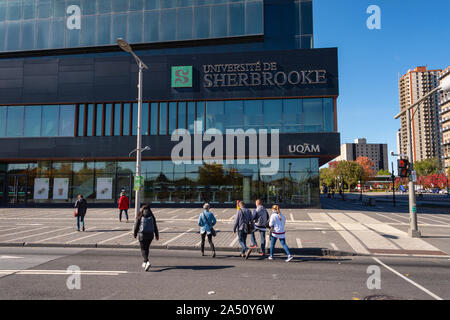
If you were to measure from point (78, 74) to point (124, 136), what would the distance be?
27.9ft

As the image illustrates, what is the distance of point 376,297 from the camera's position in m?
5.41

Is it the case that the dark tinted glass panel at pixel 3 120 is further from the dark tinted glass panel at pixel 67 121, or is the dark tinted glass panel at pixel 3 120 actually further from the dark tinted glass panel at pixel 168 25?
the dark tinted glass panel at pixel 168 25

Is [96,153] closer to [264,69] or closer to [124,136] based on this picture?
[124,136]

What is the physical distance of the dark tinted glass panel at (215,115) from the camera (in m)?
28.0

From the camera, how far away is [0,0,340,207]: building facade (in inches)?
1075

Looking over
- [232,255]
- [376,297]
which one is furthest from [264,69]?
[376,297]

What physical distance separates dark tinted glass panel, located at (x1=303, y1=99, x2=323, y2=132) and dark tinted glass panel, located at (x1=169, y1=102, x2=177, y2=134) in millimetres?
13195

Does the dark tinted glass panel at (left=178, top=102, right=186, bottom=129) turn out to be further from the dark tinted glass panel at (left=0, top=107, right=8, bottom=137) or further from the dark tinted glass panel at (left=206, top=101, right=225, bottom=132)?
the dark tinted glass panel at (left=0, top=107, right=8, bottom=137)

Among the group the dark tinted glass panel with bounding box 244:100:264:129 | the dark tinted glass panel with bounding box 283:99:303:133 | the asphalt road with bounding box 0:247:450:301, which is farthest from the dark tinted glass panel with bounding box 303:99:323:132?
the asphalt road with bounding box 0:247:450:301

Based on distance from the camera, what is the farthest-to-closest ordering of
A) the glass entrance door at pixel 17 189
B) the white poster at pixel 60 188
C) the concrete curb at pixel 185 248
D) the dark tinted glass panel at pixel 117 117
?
the glass entrance door at pixel 17 189, the white poster at pixel 60 188, the dark tinted glass panel at pixel 117 117, the concrete curb at pixel 185 248

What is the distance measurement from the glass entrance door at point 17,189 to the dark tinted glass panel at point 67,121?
300 inches

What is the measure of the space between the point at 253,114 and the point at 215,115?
390 centimetres

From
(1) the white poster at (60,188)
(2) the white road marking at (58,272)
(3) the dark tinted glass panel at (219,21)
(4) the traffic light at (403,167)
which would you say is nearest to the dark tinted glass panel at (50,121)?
(1) the white poster at (60,188)
